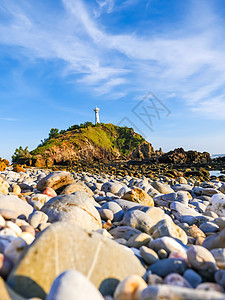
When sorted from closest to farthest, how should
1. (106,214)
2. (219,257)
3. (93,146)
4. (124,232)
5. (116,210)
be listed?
1. (219,257)
2. (124,232)
3. (106,214)
4. (116,210)
5. (93,146)

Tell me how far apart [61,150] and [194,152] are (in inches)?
631

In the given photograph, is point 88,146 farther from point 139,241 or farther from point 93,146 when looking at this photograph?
point 139,241

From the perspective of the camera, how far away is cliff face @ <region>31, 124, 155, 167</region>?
25.2 m

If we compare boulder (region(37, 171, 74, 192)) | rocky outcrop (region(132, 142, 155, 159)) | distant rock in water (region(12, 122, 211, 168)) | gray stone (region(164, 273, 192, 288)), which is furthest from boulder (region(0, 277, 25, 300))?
rocky outcrop (region(132, 142, 155, 159))

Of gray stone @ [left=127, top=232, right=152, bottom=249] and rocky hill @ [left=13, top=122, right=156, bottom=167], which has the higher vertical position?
rocky hill @ [left=13, top=122, right=156, bottom=167]

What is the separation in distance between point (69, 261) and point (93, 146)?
30475mm

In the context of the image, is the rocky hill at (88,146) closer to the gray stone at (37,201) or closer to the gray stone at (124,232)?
the gray stone at (37,201)

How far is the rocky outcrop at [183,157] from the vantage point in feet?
89.7

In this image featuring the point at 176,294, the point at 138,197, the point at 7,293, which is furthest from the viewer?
the point at 138,197

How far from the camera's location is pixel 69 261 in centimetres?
167

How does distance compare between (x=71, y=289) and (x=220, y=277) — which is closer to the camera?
(x=71, y=289)

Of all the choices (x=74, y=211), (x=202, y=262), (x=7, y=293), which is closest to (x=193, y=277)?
(x=202, y=262)

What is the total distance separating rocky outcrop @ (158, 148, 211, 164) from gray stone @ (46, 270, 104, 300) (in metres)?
26.5

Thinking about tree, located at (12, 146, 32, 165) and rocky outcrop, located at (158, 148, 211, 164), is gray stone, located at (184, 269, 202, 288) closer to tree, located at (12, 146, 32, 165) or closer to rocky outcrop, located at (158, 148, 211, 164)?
tree, located at (12, 146, 32, 165)
